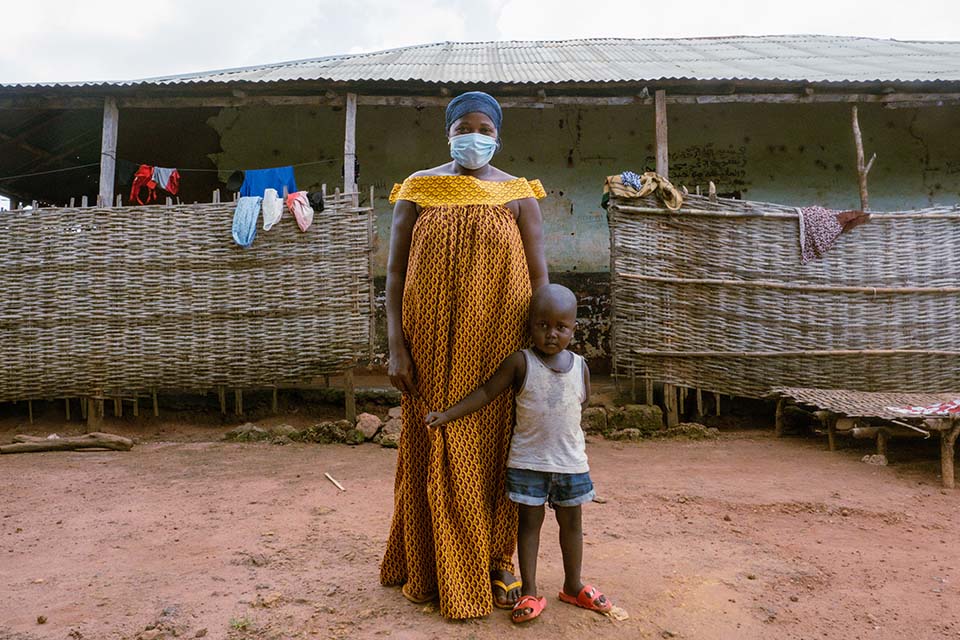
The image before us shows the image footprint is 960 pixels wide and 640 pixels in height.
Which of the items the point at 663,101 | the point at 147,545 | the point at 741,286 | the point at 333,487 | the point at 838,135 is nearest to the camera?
the point at 147,545

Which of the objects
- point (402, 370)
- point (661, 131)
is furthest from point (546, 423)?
point (661, 131)

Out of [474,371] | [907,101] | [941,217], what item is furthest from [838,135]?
[474,371]

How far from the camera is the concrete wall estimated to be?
8.38m

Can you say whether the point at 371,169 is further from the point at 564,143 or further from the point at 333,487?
the point at 333,487

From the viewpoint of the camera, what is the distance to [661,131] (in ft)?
21.7

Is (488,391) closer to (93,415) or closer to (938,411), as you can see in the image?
(938,411)

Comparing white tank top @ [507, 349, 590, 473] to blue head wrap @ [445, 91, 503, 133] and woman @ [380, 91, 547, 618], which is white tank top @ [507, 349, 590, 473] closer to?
woman @ [380, 91, 547, 618]

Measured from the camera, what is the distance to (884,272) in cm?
606

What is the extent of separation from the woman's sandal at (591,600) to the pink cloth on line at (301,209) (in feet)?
15.2

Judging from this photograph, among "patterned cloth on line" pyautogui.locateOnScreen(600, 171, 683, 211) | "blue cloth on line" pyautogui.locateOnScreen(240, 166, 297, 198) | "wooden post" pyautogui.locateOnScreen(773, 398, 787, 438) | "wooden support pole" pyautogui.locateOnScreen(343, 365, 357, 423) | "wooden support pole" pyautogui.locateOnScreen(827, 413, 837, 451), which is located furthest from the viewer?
"blue cloth on line" pyautogui.locateOnScreen(240, 166, 297, 198)

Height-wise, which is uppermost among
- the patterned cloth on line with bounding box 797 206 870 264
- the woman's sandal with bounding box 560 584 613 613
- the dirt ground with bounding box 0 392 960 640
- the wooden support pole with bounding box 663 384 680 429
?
the patterned cloth on line with bounding box 797 206 870 264

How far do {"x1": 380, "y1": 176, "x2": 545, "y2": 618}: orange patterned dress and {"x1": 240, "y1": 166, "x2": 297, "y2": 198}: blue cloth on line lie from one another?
219 inches

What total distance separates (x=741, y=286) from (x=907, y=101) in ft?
9.87

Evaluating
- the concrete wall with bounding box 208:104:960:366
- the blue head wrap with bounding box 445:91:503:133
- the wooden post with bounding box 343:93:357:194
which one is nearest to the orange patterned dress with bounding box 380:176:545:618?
the blue head wrap with bounding box 445:91:503:133
